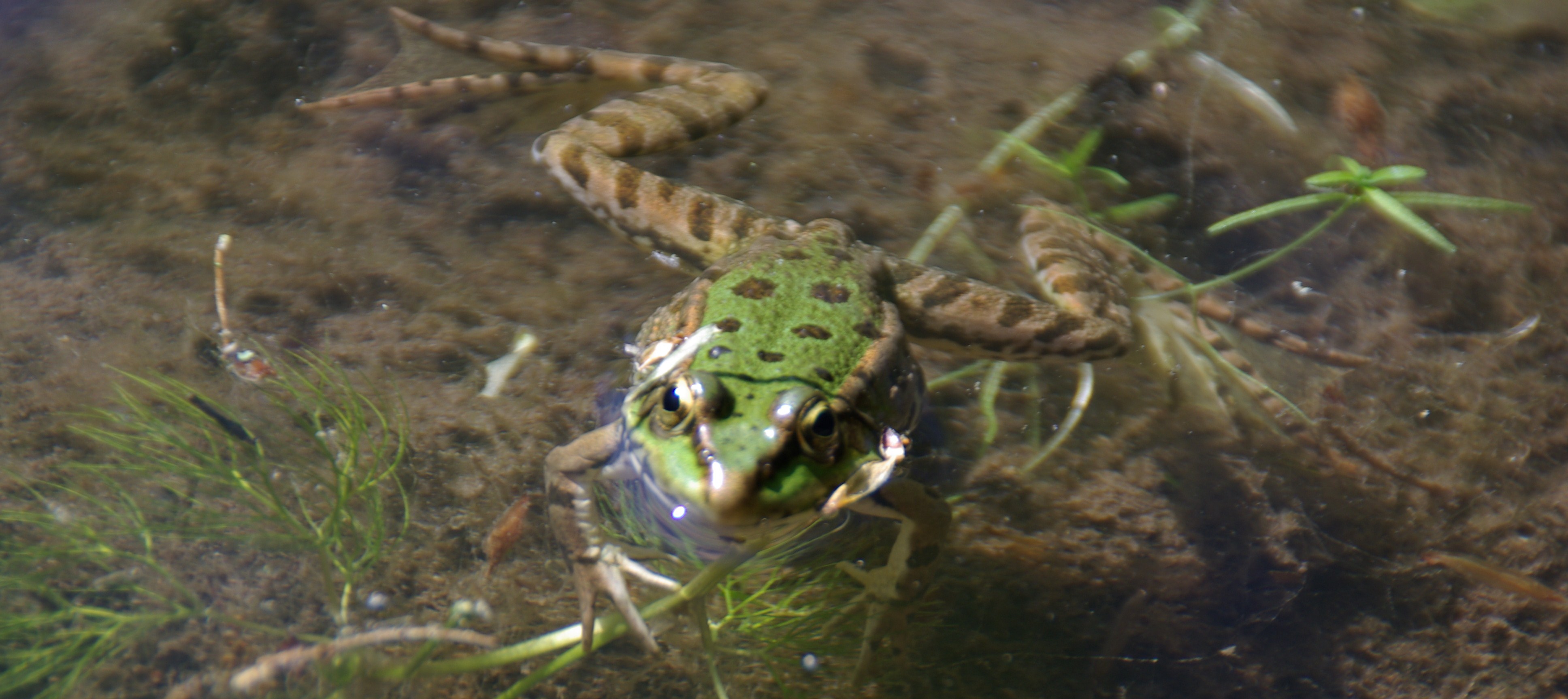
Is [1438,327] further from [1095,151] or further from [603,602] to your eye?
[603,602]

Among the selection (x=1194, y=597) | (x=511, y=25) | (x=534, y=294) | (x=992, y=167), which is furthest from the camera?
(x=511, y=25)

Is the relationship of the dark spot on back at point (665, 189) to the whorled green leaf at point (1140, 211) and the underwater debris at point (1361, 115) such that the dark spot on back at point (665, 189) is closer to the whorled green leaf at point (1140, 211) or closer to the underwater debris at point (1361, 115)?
the whorled green leaf at point (1140, 211)

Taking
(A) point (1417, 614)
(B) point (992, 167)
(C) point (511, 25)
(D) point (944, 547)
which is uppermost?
(C) point (511, 25)

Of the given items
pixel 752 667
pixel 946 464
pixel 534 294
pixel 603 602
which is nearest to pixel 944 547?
pixel 946 464

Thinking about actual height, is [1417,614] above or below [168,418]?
below

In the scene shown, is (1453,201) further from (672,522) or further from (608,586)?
(608,586)

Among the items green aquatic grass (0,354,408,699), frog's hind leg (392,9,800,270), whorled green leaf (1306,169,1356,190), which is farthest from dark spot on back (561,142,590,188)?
whorled green leaf (1306,169,1356,190)

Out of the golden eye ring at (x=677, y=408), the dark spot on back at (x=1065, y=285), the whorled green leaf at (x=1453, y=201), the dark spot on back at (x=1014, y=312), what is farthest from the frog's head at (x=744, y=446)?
the whorled green leaf at (x=1453, y=201)

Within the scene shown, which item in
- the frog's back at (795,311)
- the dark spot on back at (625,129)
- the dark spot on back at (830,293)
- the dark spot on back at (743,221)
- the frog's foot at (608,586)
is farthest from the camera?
the dark spot on back at (625,129)

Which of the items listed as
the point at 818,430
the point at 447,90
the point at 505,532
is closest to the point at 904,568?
the point at 818,430
